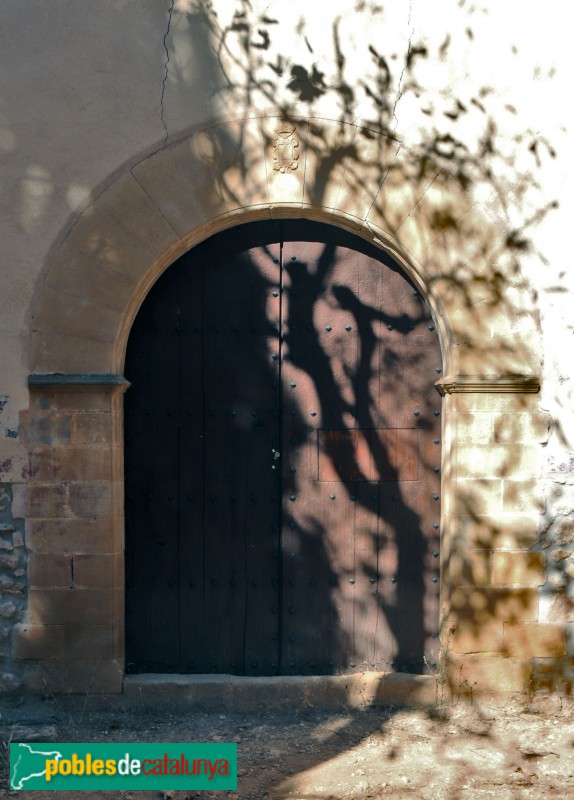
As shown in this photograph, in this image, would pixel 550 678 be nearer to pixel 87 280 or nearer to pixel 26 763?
pixel 26 763

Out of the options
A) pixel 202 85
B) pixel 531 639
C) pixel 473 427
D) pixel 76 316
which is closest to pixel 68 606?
pixel 76 316

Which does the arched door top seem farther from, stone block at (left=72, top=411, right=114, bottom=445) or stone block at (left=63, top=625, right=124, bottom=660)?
stone block at (left=63, top=625, right=124, bottom=660)

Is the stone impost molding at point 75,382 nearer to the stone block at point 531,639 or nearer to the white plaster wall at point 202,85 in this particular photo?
the white plaster wall at point 202,85

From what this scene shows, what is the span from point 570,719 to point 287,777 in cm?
155

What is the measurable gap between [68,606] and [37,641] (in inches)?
9.4

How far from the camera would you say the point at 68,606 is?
4762 millimetres

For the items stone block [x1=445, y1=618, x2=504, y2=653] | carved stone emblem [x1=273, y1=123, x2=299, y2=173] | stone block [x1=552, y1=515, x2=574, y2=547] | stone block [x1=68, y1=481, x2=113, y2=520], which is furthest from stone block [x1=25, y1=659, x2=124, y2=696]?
carved stone emblem [x1=273, y1=123, x2=299, y2=173]

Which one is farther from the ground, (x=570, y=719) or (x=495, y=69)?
(x=495, y=69)

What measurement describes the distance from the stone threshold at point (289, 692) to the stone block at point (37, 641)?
422 mm

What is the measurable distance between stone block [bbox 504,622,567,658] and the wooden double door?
410mm

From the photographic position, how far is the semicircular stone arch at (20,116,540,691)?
470 centimetres

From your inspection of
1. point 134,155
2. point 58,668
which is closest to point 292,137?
point 134,155

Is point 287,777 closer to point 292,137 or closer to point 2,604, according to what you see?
point 2,604

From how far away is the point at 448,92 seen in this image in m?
4.71
